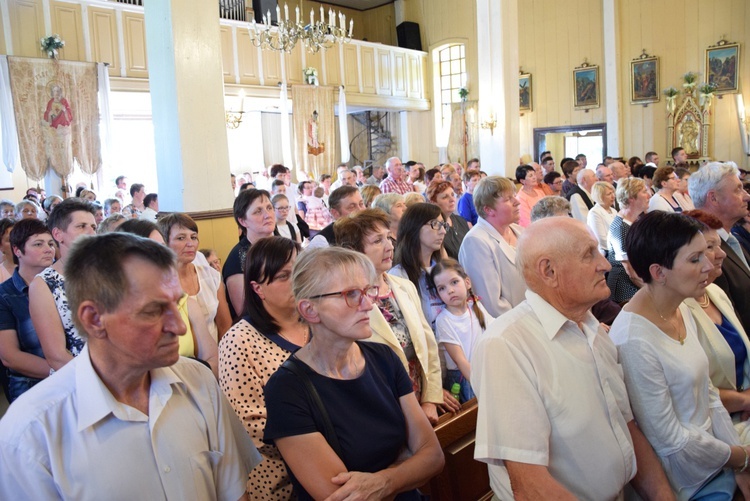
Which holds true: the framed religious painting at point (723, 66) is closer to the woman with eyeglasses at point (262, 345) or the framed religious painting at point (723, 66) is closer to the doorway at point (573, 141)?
the doorway at point (573, 141)

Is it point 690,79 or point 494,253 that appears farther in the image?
point 690,79

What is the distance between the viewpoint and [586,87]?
48.9 feet

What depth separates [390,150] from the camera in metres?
16.9

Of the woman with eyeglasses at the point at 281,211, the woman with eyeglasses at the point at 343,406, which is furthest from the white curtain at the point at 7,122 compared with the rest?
the woman with eyeglasses at the point at 343,406

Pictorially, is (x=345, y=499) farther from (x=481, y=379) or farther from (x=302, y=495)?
(x=481, y=379)

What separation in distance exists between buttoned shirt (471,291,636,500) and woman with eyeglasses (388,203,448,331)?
1510 millimetres

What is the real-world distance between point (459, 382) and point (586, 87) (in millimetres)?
13520

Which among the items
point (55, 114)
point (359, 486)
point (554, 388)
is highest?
point (55, 114)

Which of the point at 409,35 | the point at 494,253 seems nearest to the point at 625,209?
the point at 494,253

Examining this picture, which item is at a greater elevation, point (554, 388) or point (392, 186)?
point (392, 186)

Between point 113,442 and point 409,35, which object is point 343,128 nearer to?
point 409,35

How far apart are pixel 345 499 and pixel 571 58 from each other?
15.2 metres

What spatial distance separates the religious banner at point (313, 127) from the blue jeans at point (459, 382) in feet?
33.4

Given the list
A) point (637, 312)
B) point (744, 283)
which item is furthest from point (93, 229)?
point (744, 283)
